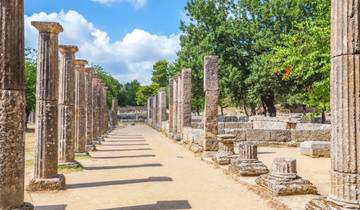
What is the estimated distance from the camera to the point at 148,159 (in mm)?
15586

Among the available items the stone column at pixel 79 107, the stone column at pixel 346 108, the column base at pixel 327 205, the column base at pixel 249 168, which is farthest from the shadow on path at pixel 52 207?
the stone column at pixel 79 107

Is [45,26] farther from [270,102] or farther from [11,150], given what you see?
[270,102]

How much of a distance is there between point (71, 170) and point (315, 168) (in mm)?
7451

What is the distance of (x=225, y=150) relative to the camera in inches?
546

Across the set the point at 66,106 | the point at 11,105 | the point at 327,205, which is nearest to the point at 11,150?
the point at 11,105

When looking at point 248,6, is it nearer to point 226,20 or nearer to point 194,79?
point 226,20

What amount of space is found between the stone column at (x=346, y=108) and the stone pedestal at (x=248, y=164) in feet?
16.7

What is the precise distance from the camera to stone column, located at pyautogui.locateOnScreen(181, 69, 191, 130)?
21828 mm

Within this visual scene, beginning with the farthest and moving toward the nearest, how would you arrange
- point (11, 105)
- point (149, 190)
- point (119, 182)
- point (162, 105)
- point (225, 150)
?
point (162, 105), point (225, 150), point (119, 182), point (149, 190), point (11, 105)

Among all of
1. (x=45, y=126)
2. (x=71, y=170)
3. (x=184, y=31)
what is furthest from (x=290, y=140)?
(x=184, y=31)

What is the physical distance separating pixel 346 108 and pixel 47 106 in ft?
22.2

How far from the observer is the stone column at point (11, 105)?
5.45 m

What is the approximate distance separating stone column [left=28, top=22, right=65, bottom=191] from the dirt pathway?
692 millimetres

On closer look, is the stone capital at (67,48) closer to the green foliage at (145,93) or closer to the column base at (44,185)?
the column base at (44,185)
